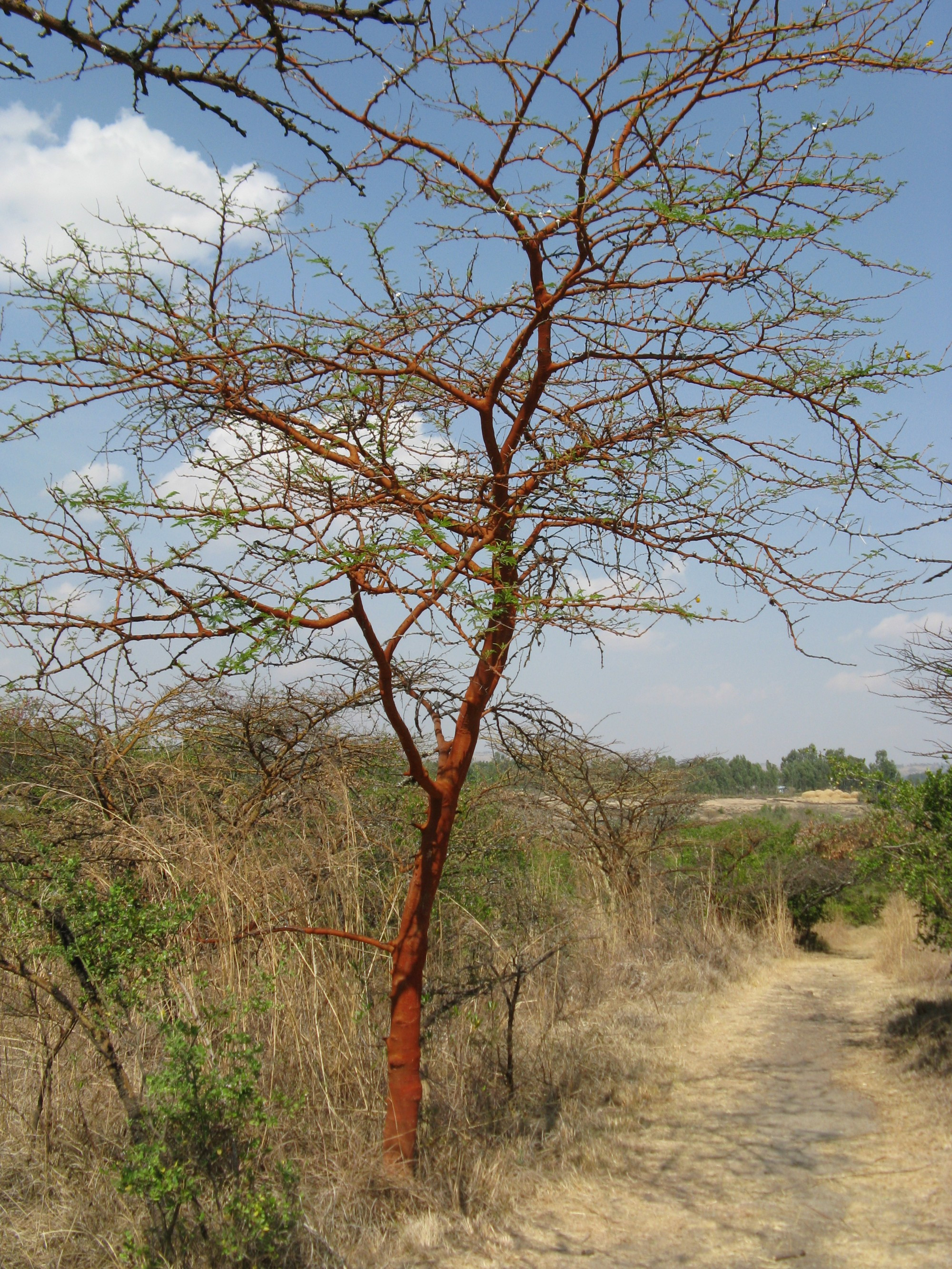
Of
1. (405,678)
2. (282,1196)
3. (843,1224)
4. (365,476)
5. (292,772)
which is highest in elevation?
(365,476)

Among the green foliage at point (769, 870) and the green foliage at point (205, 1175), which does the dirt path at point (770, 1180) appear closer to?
the green foliage at point (205, 1175)

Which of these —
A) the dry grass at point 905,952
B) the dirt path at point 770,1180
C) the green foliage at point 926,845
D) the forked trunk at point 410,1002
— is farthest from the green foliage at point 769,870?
the forked trunk at point 410,1002

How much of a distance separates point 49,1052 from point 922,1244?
3554 millimetres

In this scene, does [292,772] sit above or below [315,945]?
above

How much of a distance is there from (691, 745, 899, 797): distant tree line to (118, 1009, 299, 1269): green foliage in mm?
5204

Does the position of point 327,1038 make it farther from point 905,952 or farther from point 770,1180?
point 905,952

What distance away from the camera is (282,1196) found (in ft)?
10.4

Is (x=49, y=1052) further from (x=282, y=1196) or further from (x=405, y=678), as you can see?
(x=405, y=678)

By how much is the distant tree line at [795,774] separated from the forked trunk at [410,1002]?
434cm

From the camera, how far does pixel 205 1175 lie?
10.3 ft

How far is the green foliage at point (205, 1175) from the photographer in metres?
2.91

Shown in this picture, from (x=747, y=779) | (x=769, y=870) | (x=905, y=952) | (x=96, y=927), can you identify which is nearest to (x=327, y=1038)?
(x=96, y=927)

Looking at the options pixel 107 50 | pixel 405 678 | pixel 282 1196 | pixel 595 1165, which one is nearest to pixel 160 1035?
pixel 282 1196

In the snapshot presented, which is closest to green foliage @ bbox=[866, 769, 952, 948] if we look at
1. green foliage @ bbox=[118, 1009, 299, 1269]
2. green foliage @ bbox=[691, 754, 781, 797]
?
green foliage @ bbox=[118, 1009, 299, 1269]
